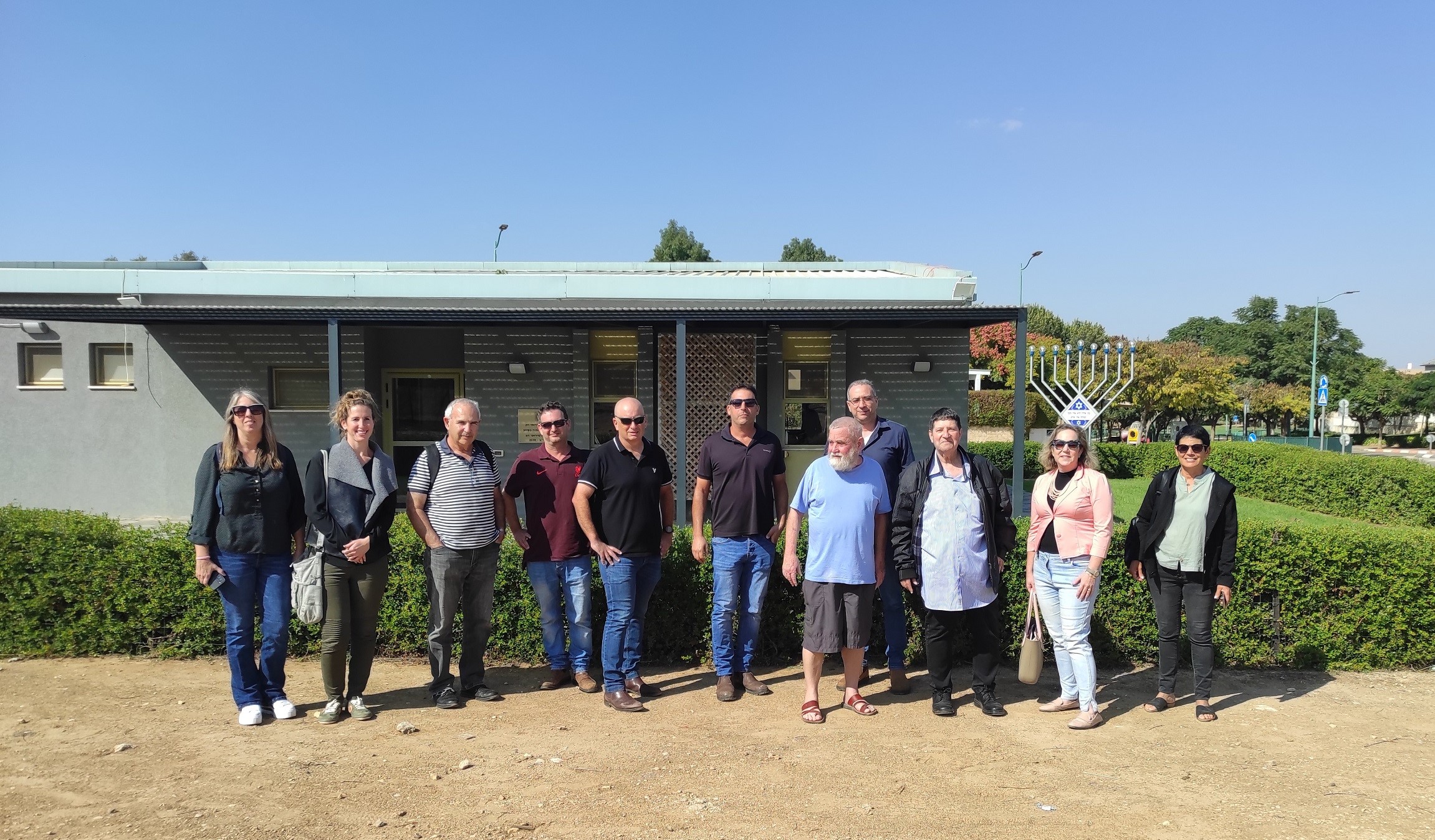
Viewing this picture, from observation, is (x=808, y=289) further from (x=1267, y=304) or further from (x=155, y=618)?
(x=1267, y=304)

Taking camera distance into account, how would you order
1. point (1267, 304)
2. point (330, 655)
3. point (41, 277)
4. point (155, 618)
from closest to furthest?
1. point (330, 655)
2. point (155, 618)
3. point (41, 277)
4. point (1267, 304)

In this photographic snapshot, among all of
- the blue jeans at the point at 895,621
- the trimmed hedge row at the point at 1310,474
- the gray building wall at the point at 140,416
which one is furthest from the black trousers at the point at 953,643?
the gray building wall at the point at 140,416

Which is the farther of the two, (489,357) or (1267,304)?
(1267,304)

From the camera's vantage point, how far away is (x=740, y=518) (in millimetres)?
4645

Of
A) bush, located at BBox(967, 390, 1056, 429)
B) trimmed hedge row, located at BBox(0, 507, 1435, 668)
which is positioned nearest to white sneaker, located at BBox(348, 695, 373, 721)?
trimmed hedge row, located at BBox(0, 507, 1435, 668)

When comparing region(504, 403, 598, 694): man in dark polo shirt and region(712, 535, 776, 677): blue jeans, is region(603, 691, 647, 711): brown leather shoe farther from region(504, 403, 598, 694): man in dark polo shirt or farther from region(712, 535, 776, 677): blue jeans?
region(712, 535, 776, 677): blue jeans

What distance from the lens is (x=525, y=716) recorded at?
178 inches

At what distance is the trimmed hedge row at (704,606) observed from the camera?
5.37 m

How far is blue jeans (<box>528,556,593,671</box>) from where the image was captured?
15.6ft

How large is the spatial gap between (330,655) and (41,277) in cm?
966

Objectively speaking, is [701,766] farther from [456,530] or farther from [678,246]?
[678,246]

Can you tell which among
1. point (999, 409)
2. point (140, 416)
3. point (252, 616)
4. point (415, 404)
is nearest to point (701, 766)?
point (252, 616)

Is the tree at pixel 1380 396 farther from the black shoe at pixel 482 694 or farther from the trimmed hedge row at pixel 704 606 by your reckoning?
the black shoe at pixel 482 694

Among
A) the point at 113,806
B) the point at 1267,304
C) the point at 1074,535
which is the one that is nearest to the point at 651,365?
the point at 1074,535
